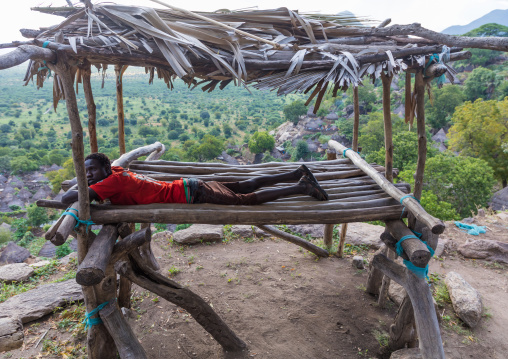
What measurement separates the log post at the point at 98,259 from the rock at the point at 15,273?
12.0ft

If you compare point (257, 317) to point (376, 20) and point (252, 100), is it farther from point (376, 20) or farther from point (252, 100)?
point (252, 100)

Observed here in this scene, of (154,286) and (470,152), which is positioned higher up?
(154,286)

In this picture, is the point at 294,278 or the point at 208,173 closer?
the point at 208,173

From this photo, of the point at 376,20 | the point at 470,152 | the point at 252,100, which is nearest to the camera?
the point at 376,20

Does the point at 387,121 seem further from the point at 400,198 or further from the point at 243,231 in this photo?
the point at 243,231

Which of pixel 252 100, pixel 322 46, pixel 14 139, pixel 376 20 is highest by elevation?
pixel 376 20

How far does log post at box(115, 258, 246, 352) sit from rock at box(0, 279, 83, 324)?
77.7 inches

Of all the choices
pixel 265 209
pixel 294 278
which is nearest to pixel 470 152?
pixel 294 278

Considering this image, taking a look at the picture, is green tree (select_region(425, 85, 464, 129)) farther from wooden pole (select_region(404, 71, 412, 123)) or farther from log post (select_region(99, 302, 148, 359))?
log post (select_region(99, 302, 148, 359))

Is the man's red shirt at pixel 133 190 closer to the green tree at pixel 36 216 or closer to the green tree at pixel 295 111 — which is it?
the green tree at pixel 36 216

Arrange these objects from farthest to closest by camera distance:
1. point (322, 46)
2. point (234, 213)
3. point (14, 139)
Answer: point (14, 139) < point (322, 46) < point (234, 213)

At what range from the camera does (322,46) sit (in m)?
3.58

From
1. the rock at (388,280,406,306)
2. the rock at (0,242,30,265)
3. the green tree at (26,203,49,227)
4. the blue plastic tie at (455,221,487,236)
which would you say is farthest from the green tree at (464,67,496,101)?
the green tree at (26,203,49,227)

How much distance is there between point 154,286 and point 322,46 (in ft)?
9.91
